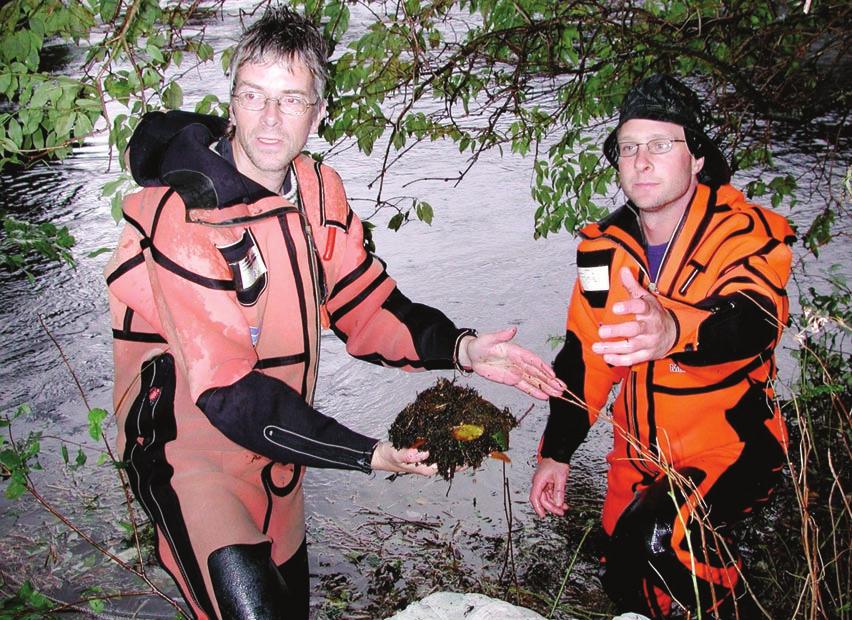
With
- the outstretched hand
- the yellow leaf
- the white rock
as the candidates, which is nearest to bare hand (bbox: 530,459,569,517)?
the outstretched hand

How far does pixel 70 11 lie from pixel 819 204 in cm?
780

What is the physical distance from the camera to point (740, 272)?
348 centimetres

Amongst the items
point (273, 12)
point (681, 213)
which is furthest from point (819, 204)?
point (273, 12)

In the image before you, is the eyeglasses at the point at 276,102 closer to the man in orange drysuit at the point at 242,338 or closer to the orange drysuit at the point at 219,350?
the man in orange drysuit at the point at 242,338

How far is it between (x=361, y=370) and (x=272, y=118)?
3.69 meters

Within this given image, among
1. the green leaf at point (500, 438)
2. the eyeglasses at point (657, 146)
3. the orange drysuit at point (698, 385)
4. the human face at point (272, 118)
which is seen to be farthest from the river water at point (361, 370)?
the eyeglasses at point (657, 146)

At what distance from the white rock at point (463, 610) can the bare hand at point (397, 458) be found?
0.45 m

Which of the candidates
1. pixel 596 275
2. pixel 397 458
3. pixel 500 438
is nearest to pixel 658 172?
pixel 596 275

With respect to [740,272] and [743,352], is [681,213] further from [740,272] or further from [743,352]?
[743,352]

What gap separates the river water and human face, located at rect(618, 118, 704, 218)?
1.70 meters

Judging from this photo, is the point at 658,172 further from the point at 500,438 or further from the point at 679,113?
the point at 500,438

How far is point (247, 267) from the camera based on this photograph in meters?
3.06

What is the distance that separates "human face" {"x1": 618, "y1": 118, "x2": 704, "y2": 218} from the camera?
12.4 feet

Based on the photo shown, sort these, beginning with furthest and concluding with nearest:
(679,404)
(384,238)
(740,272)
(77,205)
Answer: (77,205) → (384,238) → (679,404) → (740,272)
